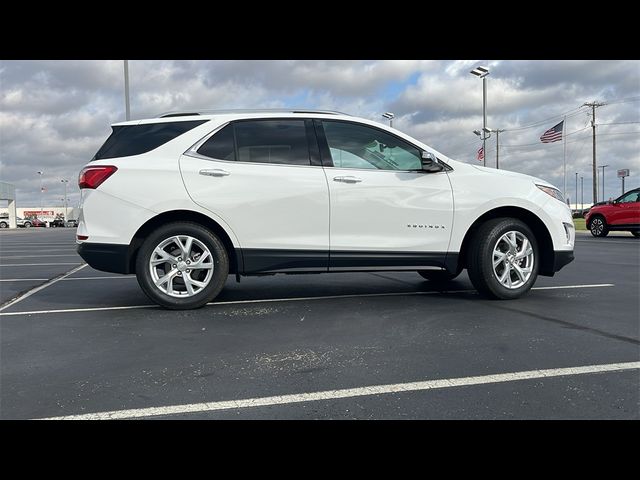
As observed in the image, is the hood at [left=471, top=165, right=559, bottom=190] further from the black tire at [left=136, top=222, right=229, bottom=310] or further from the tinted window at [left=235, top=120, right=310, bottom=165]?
the black tire at [left=136, top=222, right=229, bottom=310]

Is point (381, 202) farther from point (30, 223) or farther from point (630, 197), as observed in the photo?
point (30, 223)

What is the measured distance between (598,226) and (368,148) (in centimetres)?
1818

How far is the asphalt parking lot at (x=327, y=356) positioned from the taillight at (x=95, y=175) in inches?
50.1

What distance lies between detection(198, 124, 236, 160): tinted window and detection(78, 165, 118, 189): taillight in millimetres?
875

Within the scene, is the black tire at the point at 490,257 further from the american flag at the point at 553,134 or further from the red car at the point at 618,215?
the american flag at the point at 553,134

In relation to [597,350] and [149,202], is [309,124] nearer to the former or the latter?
[149,202]

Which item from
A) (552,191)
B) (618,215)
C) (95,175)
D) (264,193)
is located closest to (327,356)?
(264,193)

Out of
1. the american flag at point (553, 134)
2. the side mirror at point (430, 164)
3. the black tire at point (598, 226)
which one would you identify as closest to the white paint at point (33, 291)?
the side mirror at point (430, 164)

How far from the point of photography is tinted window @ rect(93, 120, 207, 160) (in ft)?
16.1

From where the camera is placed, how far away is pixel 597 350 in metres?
3.51

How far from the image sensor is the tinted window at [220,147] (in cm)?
493

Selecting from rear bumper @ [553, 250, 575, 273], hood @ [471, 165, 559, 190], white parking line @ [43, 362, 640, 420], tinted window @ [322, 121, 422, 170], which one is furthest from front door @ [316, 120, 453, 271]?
white parking line @ [43, 362, 640, 420]

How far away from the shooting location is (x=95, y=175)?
4754 millimetres
